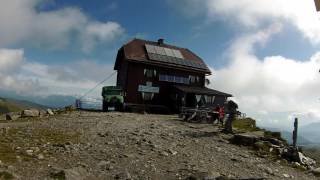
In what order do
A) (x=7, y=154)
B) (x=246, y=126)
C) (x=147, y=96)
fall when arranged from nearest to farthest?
(x=7, y=154)
(x=246, y=126)
(x=147, y=96)

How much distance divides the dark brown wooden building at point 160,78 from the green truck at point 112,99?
2.82 metres

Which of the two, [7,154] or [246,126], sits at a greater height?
[246,126]

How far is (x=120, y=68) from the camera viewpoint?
62.3m

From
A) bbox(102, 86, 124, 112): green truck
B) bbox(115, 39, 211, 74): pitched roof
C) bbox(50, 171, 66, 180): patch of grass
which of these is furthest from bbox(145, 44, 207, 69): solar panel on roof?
bbox(50, 171, 66, 180): patch of grass

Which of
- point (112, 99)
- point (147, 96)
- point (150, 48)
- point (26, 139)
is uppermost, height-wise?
point (150, 48)

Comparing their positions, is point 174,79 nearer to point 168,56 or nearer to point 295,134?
point 168,56

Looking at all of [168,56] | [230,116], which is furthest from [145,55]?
[230,116]

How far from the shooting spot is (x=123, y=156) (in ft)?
70.4

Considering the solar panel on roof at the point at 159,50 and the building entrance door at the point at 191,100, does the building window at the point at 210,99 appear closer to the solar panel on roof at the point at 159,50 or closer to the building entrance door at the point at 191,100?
the building entrance door at the point at 191,100

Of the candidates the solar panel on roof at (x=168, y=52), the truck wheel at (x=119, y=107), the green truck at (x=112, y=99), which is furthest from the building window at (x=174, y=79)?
the truck wheel at (x=119, y=107)

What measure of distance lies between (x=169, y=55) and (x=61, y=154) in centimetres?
4195

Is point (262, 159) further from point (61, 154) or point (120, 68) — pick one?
point (120, 68)

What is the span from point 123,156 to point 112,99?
31.0 metres

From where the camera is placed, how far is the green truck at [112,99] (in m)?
52.0
